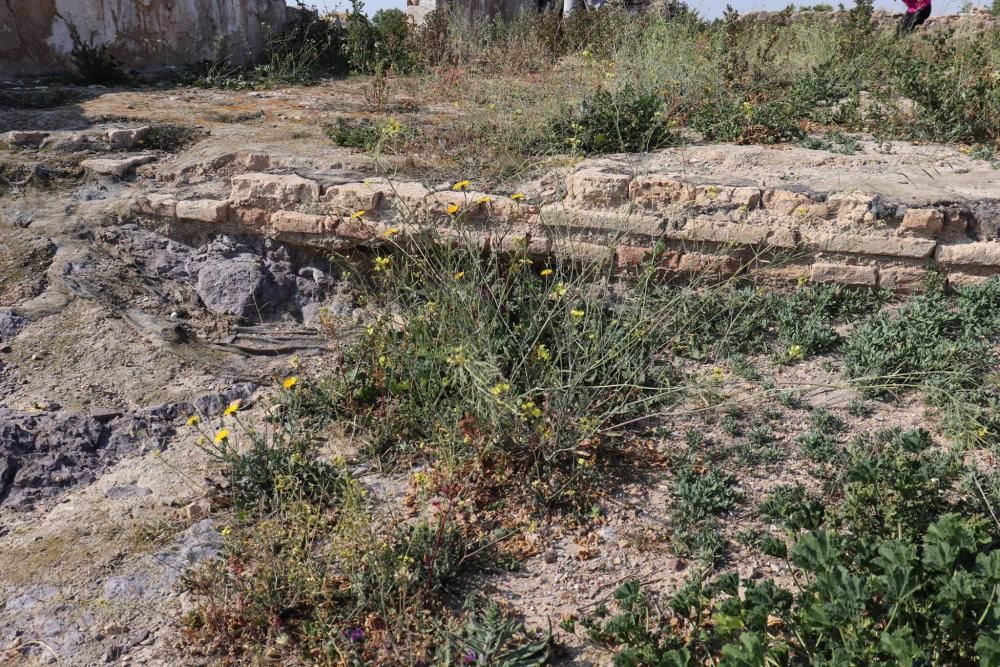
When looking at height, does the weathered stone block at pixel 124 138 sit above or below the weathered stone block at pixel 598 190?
above

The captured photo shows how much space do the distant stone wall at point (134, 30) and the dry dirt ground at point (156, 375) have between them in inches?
68.4

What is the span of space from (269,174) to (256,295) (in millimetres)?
814

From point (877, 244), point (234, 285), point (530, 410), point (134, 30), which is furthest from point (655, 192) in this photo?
point (134, 30)

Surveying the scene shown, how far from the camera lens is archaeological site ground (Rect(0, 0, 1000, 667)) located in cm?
270

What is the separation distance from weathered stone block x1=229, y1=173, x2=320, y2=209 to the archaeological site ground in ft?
0.08

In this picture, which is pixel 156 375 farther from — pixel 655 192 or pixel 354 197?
pixel 655 192

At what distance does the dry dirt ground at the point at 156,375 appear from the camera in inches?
115

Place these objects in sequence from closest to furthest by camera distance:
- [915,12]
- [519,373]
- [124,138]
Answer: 1. [519,373]
2. [124,138]
3. [915,12]

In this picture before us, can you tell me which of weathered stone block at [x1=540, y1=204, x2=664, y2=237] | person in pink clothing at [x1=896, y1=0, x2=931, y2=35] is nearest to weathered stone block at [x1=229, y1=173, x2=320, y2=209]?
weathered stone block at [x1=540, y1=204, x2=664, y2=237]

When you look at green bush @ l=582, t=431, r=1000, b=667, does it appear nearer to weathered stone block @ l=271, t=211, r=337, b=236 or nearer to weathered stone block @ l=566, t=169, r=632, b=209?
weathered stone block @ l=566, t=169, r=632, b=209

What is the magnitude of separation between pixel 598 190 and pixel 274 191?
6.69ft

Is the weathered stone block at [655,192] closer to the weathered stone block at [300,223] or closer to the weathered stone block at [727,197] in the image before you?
the weathered stone block at [727,197]

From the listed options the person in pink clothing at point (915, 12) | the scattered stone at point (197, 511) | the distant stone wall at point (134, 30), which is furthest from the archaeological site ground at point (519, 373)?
the person in pink clothing at point (915, 12)

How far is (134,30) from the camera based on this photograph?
27.6 feet
